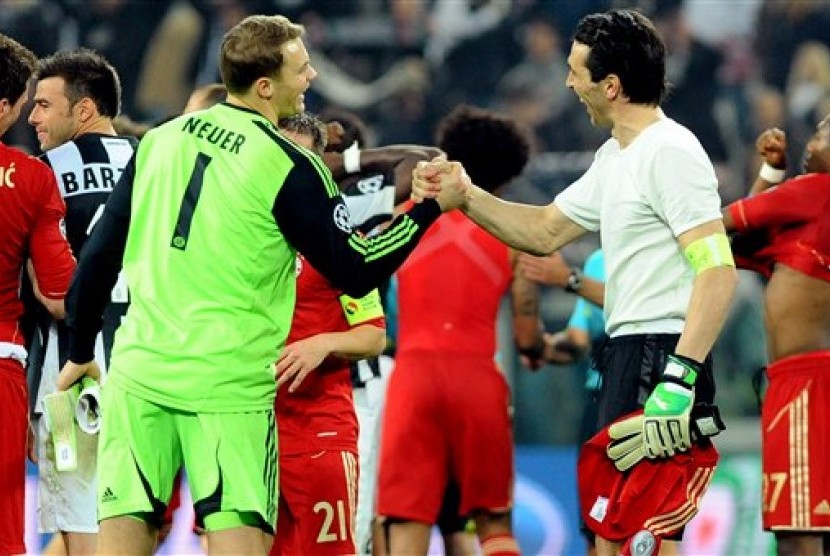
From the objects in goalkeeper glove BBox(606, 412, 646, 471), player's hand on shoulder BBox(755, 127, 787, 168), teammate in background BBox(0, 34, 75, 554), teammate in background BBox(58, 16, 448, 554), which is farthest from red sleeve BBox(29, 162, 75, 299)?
player's hand on shoulder BBox(755, 127, 787, 168)

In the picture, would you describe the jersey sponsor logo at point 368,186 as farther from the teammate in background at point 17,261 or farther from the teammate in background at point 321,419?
the teammate in background at point 17,261

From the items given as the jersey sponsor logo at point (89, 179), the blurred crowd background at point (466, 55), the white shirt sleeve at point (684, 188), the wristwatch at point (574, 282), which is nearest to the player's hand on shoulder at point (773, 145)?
the wristwatch at point (574, 282)

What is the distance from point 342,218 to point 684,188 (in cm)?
113

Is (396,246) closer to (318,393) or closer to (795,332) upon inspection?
(318,393)

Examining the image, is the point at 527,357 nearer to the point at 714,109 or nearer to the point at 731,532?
the point at 731,532

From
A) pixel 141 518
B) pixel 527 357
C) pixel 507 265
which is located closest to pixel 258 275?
pixel 141 518

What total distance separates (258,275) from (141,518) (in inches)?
32.7

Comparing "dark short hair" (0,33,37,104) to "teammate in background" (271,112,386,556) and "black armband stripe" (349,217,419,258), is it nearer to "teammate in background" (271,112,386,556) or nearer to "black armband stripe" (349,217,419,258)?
"teammate in background" (271,112,386,556)

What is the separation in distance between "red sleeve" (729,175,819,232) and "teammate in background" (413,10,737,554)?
1.15 metres

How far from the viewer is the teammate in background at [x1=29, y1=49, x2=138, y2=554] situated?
23.7 feet

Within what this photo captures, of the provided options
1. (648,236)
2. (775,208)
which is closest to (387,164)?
(775,208)

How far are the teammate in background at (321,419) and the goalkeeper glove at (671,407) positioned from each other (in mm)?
1153

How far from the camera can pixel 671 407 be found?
5.75 m

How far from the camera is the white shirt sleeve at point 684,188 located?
19.3ft
